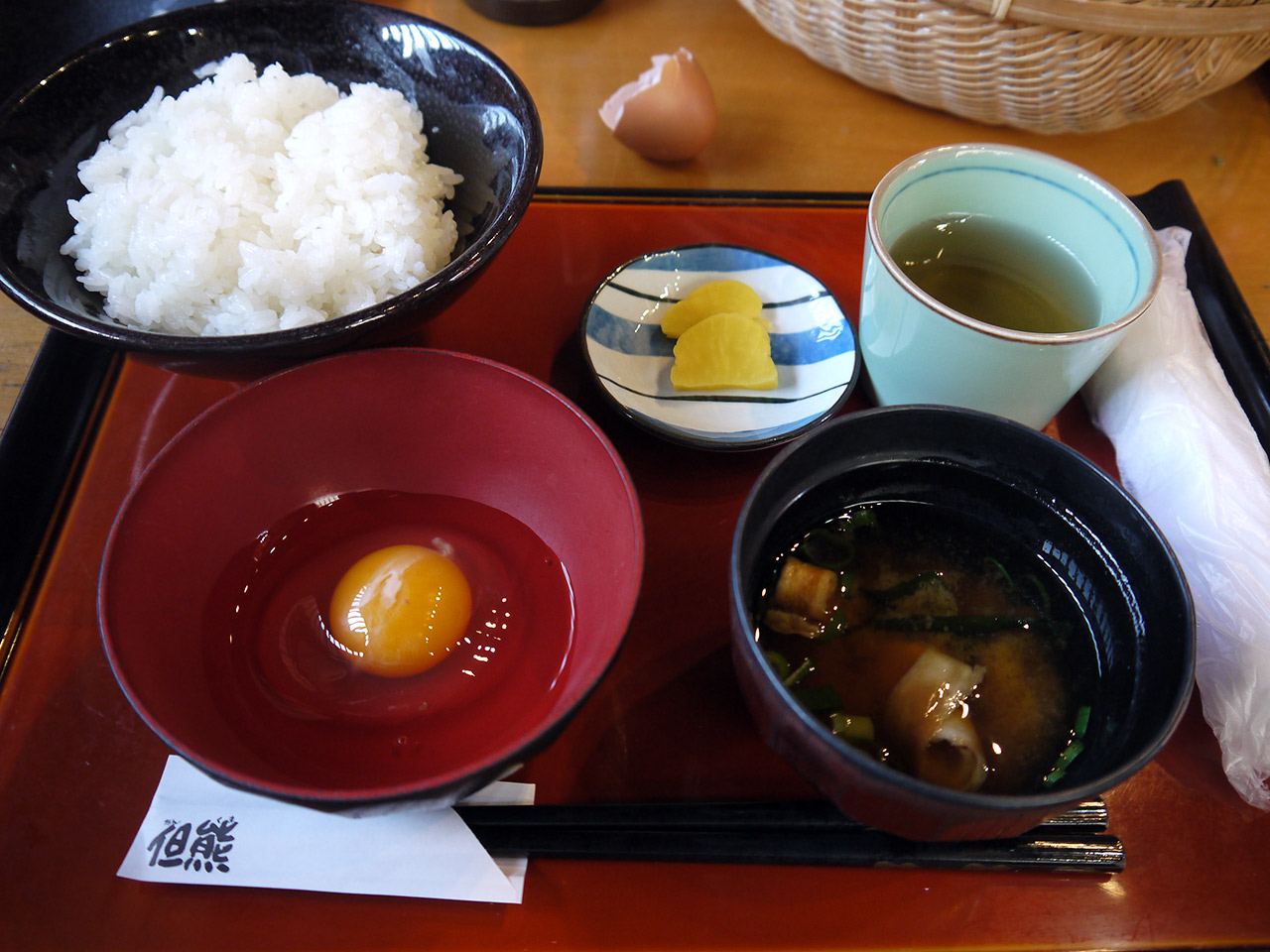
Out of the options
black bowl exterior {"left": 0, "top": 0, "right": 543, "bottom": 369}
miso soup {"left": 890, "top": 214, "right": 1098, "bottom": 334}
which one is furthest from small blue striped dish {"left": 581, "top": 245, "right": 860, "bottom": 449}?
black bowl exterior {"left": 0, "top": 0, "right": 543, "bottom": 369}

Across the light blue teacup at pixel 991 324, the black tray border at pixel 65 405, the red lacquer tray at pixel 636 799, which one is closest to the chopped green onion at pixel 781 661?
the red lacquer tray at pixel 636 799

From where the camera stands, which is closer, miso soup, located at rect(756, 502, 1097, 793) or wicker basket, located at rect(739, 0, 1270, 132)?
miso soup, located at rect(756, 502, 1097, 793)

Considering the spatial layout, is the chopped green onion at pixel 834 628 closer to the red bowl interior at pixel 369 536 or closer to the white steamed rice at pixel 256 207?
the red bowl interior at pixel 369 536

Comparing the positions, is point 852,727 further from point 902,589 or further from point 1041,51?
point 1041,51

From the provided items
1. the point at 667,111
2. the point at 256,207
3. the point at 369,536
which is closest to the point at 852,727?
the point at 369,536

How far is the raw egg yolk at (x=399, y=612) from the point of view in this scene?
110 centimetres

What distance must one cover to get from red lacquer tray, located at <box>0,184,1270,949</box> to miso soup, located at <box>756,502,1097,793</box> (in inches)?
5.3

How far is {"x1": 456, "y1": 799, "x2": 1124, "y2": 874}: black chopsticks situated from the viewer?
0.95m

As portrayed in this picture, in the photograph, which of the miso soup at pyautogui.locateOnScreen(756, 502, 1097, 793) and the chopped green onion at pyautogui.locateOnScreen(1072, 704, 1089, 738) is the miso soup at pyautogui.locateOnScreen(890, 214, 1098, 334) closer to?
the miso soup at pyautogui.locateOnScreen(756, 502, 1097, 793)

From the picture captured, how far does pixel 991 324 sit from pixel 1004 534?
0.35 metres

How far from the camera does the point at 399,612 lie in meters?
1.10

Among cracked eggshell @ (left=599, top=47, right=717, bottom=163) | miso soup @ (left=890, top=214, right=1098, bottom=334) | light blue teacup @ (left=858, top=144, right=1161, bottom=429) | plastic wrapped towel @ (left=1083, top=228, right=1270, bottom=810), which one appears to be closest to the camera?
plastic wrapped towel @ (left=1083, top=228, right=1270, bottom=810)

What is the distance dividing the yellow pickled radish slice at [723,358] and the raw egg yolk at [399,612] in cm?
53

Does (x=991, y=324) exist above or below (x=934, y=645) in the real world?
above
